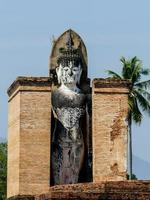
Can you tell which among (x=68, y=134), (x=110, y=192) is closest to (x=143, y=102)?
(x=68, y=134)

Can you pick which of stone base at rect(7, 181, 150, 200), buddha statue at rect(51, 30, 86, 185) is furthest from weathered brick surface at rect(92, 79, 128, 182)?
stone base at rect(7, 181, 150, 200)

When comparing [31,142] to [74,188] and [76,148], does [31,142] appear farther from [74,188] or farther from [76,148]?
[74,188]

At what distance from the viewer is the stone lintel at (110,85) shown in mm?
19531

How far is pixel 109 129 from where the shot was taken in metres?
19.5

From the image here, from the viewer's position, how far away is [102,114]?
19.6 metres

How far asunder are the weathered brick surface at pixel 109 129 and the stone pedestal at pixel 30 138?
1133 millimetres

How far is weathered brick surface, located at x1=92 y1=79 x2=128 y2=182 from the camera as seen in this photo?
63.2ft

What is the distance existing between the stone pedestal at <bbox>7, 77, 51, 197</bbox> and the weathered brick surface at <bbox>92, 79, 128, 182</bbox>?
3.72 ft

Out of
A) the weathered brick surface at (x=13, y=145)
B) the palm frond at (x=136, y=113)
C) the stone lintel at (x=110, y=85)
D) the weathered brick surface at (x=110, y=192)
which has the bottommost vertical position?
the weathered brick surface at (x=110, y=192)

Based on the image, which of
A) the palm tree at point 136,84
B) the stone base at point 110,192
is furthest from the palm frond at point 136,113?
the stone base at point 110,192

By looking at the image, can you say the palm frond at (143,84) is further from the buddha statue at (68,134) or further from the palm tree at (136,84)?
the buddha statue at (68,134)

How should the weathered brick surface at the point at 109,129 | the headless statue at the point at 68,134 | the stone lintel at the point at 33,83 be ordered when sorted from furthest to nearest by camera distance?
1. the headless statue at the point at 68,134
2. the stone lintel at the point at 33,83
3. the weathered brick surface at the point at 109,129

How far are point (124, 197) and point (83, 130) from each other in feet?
32.0

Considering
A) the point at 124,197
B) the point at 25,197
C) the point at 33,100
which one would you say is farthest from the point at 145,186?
the point at 33,100
